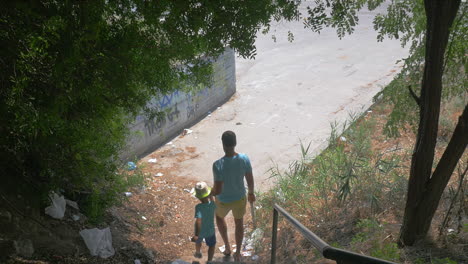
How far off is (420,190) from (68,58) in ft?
9.70

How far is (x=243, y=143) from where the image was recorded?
9289 millimetres

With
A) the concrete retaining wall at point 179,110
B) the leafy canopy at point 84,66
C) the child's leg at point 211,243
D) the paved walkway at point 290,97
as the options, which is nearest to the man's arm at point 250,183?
the child's leg at point 211,243

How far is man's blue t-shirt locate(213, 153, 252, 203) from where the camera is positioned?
4.61 meters

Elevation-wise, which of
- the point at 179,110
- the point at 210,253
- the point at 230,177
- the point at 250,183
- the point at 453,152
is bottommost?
the point at 210,253

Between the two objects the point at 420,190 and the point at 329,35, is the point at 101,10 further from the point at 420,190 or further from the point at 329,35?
the point at 329,35

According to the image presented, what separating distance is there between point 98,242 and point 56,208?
1.84ft

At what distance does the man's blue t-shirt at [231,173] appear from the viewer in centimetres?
461

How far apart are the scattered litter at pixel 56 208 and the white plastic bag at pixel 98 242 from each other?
0.98ft

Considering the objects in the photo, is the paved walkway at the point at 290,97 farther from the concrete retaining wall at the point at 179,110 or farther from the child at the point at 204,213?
the child at the point at 204,213

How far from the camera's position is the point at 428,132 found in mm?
3383

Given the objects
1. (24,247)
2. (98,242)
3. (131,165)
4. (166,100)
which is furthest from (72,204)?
(166,100)

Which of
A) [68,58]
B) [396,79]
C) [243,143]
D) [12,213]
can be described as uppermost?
[68,58]

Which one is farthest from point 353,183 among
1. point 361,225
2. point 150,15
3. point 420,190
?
point 150,15

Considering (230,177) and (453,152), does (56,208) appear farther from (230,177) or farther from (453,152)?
(453,152)
